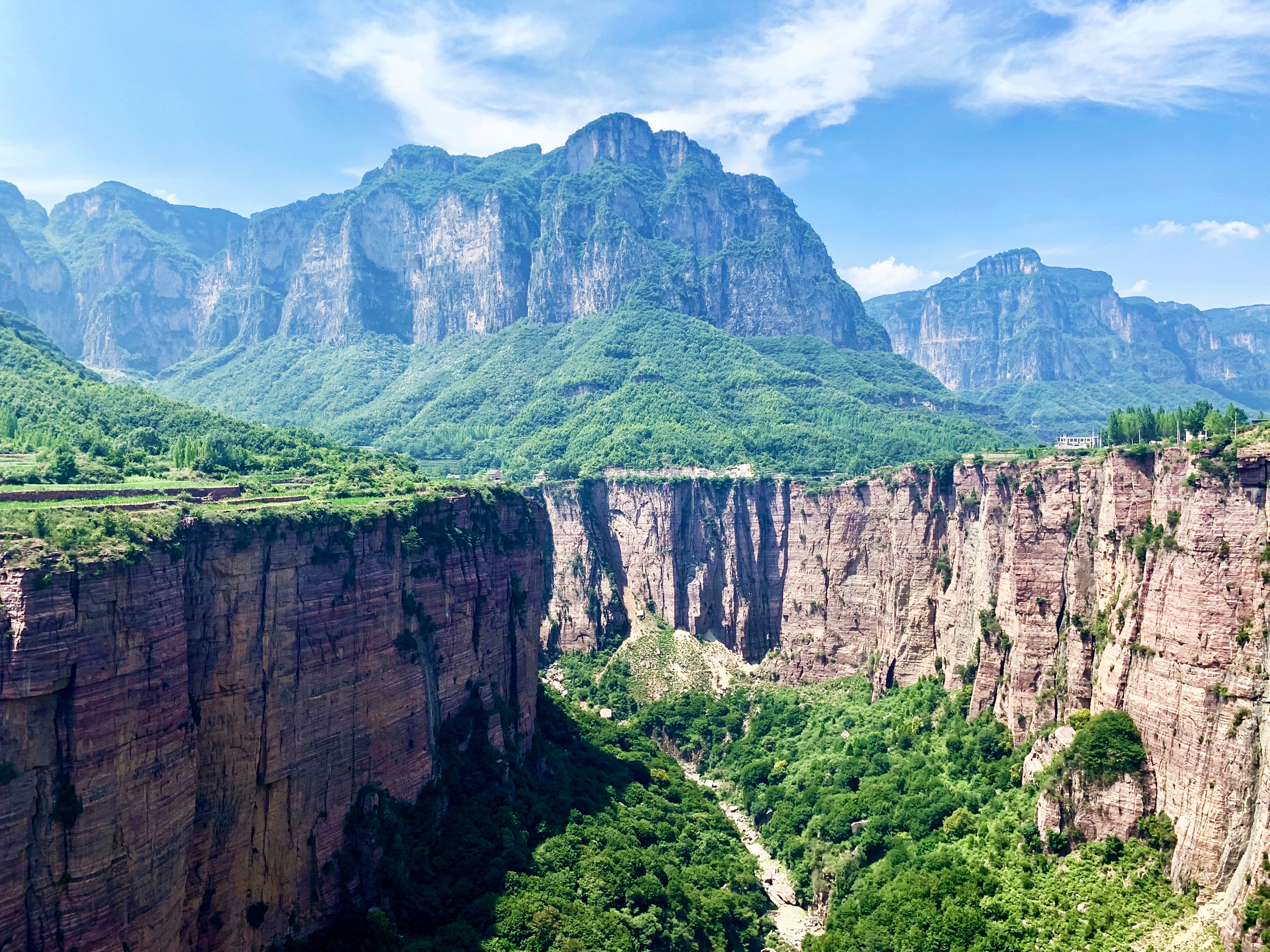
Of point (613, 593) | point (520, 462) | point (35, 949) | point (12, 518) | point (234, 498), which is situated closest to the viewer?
point (35, 949)

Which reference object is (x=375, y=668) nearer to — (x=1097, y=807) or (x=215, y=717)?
(x=215, y=717)

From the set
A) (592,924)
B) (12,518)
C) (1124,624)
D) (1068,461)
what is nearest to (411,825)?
(592,924)

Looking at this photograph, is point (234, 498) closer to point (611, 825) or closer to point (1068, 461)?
point (611, 825)

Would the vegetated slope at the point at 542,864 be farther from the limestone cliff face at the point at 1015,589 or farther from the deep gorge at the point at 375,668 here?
the limestone cliff face at the point at 1015,589

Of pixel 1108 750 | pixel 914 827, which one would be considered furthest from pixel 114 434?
pixel 1108 750

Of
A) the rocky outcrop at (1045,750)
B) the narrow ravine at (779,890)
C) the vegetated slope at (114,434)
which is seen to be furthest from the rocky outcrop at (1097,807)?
the vegetated slope at (114,434)
